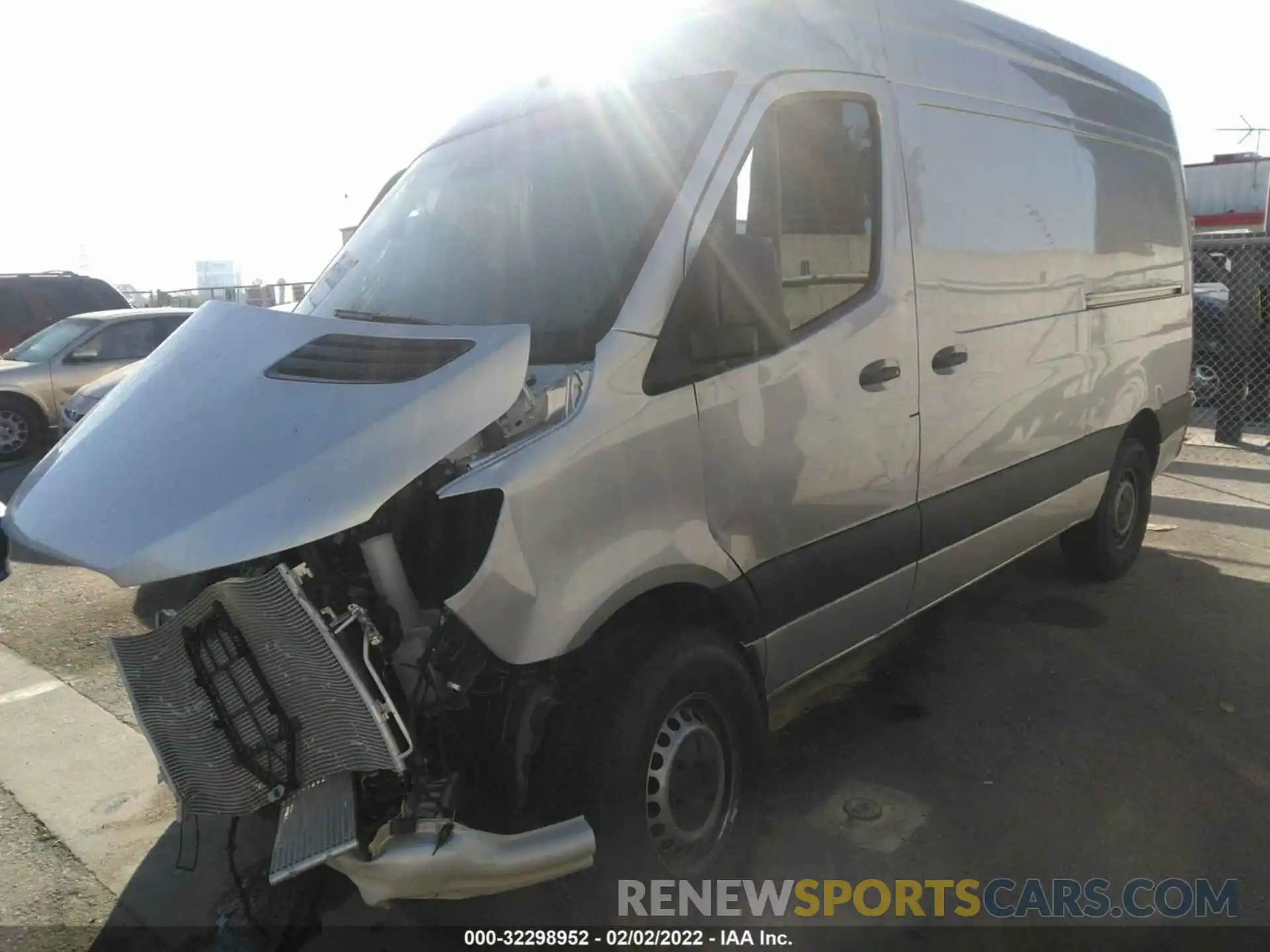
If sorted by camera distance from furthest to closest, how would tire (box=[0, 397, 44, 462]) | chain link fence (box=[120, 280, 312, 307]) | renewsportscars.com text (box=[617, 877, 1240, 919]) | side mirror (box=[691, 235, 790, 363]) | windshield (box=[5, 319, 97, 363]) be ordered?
chain link fence (box=[120, 280, 312, 307]), windshield (box=[5, 319, 97, 363]), tire (box=[0, 397, 44, 462]), renewsportscars.com text (box=[617, 877, 1240, 919]), side mirror (box=[691, 235, 790, 363])

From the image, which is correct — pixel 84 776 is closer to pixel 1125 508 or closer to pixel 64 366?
pixel 1125 508

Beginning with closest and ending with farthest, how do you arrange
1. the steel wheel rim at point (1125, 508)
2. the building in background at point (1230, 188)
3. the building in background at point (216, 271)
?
the steel wheel rim at point (1125, 508) → the building in background at point (1230, 188) → the building in background at point (216, 271)

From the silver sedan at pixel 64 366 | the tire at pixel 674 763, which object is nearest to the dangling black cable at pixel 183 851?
the tire at pixel 674 763

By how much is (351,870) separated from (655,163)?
2043mm

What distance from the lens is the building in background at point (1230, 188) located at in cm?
2577

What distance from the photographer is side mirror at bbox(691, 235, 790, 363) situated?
2.67 m

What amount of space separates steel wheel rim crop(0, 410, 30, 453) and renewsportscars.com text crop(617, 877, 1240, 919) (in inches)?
429

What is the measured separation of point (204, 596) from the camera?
236 centimetres

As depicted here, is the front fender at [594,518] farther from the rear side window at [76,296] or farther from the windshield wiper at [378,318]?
the rear side window at [76,296]

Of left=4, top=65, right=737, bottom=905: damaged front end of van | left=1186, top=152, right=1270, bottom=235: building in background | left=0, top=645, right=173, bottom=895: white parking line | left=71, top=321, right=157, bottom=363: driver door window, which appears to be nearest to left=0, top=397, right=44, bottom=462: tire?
left=71, top=321, right=157, bottom=363: driver door window

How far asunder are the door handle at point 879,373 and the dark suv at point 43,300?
12662 millimetres

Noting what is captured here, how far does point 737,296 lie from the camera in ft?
8.82

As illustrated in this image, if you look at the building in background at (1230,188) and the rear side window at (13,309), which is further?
the building in background at (1230,188)

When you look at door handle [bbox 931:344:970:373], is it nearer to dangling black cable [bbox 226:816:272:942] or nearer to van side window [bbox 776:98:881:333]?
van side window [bbox 776:98:881:333]
